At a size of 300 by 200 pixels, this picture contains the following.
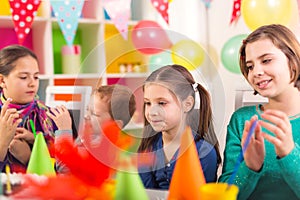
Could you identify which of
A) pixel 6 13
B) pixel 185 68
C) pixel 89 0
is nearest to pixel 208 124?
pixel 185 68

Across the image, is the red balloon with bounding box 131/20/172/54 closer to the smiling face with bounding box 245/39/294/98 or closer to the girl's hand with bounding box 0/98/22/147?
the smiling face with bounding box 245/39/294/98

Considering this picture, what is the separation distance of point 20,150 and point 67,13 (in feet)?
3.28

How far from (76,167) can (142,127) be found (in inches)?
10.8

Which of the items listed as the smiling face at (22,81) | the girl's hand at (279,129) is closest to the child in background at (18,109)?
the smiling face at (22,81)

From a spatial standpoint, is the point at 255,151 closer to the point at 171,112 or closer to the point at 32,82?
the point at 171,112

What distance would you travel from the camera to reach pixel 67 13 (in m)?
2.02

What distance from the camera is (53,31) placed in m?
2.79

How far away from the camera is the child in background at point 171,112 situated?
772mm

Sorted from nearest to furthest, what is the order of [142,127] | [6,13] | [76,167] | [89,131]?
1. [76,167]
2. [89,131]
3. [142,127]
4. [6,13]

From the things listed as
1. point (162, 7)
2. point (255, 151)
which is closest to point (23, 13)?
point (162, 7)

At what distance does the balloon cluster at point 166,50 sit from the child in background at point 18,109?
0.41 meters

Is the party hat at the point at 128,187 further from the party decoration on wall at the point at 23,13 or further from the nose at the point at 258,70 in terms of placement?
the party decoration on wall at the point at 23,13

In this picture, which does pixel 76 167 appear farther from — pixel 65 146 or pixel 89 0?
pixel 89 0

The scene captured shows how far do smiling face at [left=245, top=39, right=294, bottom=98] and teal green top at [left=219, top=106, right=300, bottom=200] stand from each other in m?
0.07
